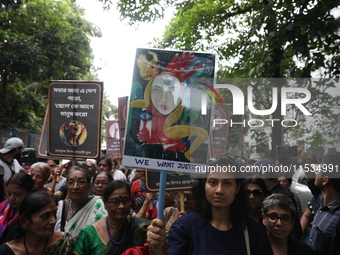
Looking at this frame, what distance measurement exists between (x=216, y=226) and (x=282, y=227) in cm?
77

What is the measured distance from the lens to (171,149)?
3.12m

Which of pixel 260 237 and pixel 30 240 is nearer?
pixel 260 237

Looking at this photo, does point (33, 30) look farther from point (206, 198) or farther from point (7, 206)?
point (206, 198)

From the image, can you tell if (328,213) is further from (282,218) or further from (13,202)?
(13,202)

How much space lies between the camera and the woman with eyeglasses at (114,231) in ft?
10.7

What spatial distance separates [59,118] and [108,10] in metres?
4.74

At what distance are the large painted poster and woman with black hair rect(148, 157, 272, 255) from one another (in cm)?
34

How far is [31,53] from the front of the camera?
51.5 ft

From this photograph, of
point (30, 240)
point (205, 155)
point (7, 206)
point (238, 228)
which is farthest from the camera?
point (7, 206)

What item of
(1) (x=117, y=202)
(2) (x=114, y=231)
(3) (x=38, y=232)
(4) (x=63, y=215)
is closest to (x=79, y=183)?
(4) (x=63, y=215)

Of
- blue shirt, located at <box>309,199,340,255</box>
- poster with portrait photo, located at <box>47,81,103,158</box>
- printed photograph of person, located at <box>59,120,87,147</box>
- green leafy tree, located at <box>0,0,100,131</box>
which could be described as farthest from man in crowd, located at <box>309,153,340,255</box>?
green leafy tree, located at <box>0,0,100,131</box>

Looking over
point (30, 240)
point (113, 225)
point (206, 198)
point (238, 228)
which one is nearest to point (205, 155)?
point (206, 198)

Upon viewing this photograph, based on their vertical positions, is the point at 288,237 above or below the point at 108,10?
below

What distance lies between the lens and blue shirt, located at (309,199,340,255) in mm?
3135
